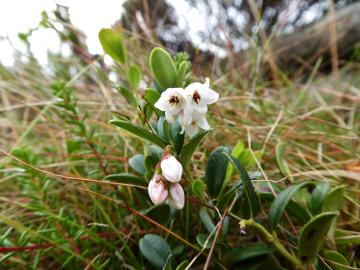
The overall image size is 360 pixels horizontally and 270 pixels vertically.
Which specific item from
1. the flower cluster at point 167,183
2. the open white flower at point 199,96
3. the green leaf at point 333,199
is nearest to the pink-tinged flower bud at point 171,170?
the flower cluster at point 167,183

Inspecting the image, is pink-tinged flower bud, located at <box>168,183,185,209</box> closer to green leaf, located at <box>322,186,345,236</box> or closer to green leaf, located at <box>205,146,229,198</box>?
green leaf, located at <box>205,146,229,198</box>

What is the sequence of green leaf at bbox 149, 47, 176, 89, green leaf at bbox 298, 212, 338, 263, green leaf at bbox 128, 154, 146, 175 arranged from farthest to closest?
green leaf at bbox 128, 154, 146, 175 → green leaf at bbox 149, 47, 176, 89 → green leaf at bbox 298, 212, 338, 263

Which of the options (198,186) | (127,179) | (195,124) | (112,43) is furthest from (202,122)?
(112,43)

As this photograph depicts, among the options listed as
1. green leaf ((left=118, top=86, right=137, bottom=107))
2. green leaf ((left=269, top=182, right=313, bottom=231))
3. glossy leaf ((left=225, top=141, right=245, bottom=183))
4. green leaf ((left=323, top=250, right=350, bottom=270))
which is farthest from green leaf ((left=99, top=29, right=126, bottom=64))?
green leaf ((left=323, top=250, right=350, bottom=270))

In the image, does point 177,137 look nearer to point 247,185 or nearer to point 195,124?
point 195,124

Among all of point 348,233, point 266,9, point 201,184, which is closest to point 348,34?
point 266,9

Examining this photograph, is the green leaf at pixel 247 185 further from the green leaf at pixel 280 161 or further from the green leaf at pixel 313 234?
the green leaf at pixel 280 161

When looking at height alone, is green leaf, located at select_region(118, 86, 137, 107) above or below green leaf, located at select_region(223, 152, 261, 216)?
above
